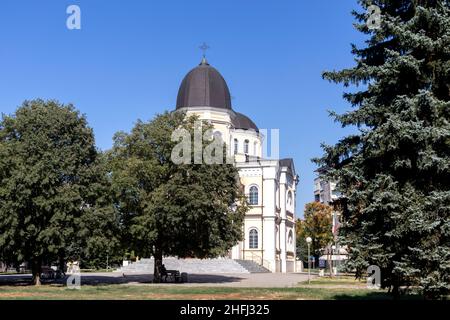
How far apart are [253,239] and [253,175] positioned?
6594 mm

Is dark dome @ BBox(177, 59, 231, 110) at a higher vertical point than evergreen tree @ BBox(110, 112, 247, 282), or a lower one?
higher

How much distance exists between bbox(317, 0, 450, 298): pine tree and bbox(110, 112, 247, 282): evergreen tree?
15243mm

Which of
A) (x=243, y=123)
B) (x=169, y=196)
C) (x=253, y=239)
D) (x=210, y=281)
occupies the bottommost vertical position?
(x=210, y=281)

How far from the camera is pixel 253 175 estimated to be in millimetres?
57562

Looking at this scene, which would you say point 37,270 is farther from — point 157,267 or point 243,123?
point 243,123

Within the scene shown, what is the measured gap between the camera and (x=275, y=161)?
5719 centimetres

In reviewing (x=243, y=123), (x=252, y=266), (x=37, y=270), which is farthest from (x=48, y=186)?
(x=243, y=123)

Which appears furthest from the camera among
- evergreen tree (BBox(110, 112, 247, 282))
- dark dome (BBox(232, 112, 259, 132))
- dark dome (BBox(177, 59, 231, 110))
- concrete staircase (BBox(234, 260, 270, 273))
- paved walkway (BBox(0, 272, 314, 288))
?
dark dome (BBox(232, 112, 259, 132))

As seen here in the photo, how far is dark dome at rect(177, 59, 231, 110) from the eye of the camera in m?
59.4

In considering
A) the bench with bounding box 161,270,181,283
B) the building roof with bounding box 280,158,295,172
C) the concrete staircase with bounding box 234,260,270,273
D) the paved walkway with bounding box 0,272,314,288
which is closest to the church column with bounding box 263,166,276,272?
the concrete staircase with bounding box 234,260,270,273

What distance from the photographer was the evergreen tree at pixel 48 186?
28281mm

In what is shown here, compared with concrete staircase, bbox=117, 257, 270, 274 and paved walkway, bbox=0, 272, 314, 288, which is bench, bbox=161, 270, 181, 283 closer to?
paved walkway, bbox=0, 272, 314, 288

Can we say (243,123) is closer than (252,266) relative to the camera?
No
